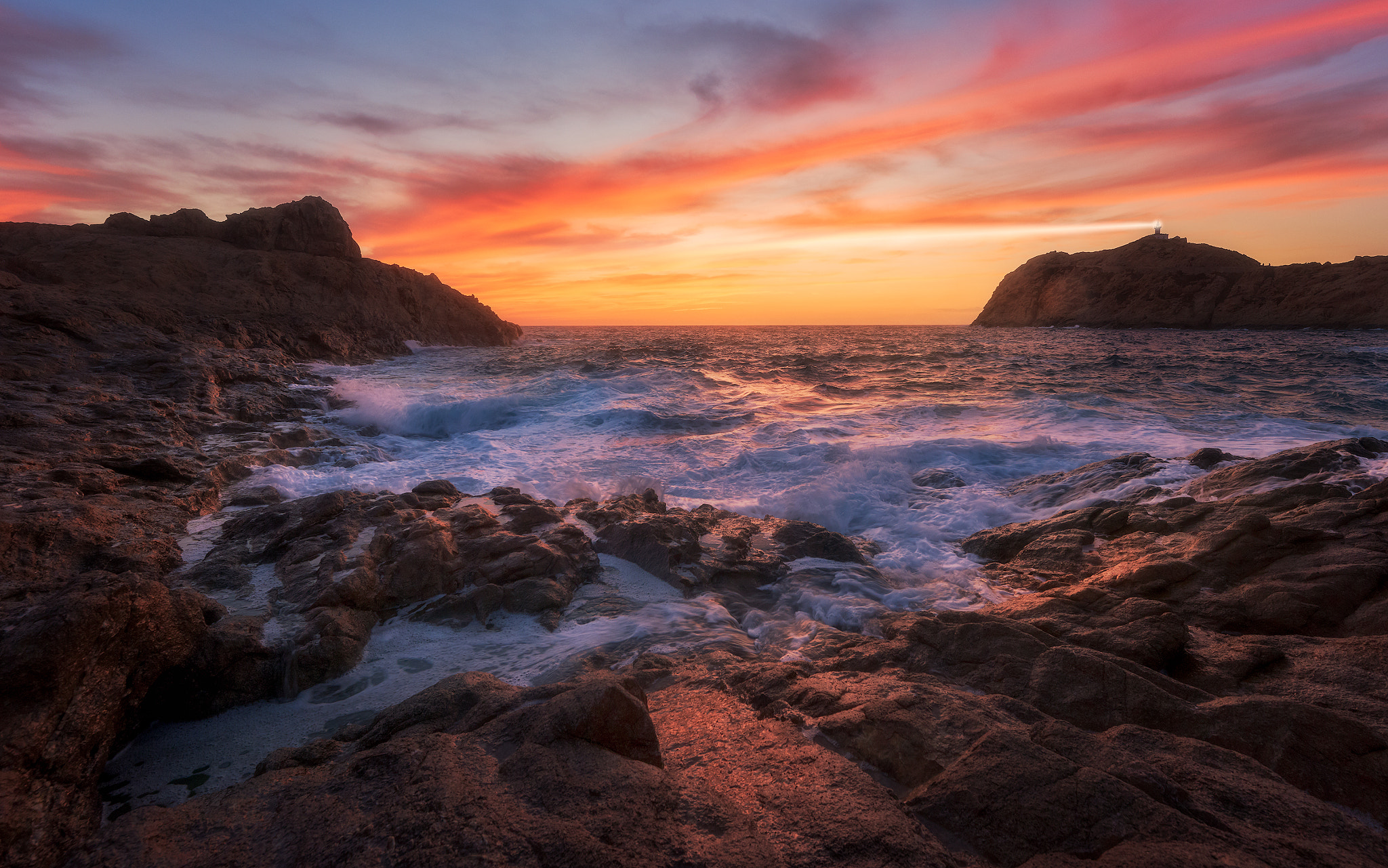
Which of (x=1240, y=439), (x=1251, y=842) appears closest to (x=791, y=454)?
(x=1240, y=439)

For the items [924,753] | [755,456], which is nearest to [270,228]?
[755,456]

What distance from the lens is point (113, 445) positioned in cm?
768

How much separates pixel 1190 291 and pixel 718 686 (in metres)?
92.6

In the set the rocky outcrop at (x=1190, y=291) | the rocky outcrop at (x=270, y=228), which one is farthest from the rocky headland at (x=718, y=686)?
the rocky outcrop at (x=1190, y=291)

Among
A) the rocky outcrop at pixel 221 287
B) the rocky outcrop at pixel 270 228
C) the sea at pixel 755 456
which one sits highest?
the rocky outcrop at pixel 270 228

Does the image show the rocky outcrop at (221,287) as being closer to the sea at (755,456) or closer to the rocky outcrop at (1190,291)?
the sea at (755,456)

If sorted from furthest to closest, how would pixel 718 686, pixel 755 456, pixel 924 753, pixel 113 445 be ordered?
pixel 755 456 → pixel 113 445 → pixel 718 686 → pixel 924 753

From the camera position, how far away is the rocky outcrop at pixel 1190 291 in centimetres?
5672

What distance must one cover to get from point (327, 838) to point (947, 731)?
8.45ft

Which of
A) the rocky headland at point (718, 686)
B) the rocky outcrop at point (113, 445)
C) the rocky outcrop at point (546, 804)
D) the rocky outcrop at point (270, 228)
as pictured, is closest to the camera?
the rocky outcrop at point (546, 804)

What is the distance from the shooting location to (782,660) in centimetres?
402

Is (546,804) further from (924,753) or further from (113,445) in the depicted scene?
(113,445)

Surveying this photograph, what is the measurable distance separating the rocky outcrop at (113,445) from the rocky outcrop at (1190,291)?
85.8 metres

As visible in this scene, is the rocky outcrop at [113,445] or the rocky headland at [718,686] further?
the rocky outcrop at [113,445]
